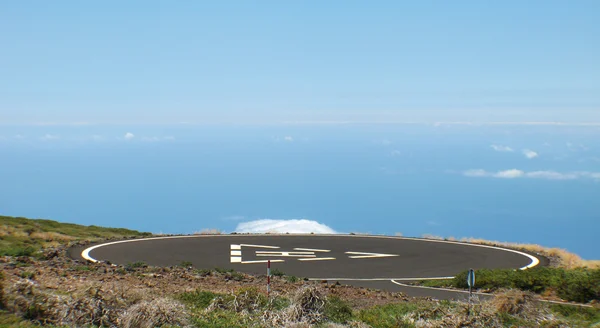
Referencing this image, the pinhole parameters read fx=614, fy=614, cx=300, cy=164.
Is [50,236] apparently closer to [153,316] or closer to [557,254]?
[153,316]

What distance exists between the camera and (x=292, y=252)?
81.0 ft

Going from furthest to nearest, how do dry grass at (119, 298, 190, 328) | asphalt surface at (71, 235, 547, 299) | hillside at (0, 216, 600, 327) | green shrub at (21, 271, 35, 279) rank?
asphalt surface at (71, 235, 547, 299), green shrub at (21, 271, 35, 279), hillside at (0, 216, 600, 327), dry grass at (119, 298, 190, 328)

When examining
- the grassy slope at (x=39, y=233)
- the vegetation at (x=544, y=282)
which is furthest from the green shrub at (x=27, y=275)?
the vegetation at (x=544, y=282)

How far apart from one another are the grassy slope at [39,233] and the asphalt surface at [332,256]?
7.60 feet

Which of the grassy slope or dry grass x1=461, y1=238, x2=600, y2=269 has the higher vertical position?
the grassy slope

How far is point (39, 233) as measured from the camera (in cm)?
2722

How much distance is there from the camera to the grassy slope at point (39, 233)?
77.6 feet

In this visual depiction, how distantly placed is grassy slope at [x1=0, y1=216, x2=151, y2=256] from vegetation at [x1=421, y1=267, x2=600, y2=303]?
1454 centimetres

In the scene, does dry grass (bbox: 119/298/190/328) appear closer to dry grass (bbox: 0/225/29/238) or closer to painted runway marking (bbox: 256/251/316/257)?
painted runway marking (bbox: 256/251/316/257)

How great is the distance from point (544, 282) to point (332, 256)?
8.69m

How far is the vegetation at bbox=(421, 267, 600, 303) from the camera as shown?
53.3ft

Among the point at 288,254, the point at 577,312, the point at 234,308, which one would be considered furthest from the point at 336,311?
the point at 288,254

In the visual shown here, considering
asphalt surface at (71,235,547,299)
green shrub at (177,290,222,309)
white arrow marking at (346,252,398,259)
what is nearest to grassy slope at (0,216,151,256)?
asphalt surface at (71,235,547,299)

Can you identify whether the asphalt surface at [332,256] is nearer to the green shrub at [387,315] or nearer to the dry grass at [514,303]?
the green shrub at [387,315]
